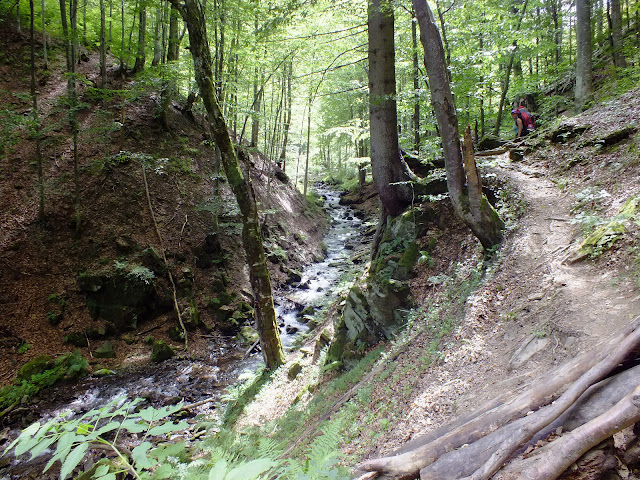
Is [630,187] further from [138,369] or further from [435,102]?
[138,369]

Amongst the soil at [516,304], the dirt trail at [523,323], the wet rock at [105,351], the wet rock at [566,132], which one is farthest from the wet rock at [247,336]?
the wet rock at [566,132]

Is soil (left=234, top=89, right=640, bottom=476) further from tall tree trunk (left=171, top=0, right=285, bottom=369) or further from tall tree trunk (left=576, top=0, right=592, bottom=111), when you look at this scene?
tall tree trunk (left=576, top=0, right=592, bottom=111)

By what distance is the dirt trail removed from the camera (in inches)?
114

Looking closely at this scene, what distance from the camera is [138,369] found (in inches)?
337

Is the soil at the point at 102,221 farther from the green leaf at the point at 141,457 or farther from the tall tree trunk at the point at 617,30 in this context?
the tall tree trunk at the point at 617,30

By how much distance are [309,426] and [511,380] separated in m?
3.31

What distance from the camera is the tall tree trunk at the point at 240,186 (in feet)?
20.3

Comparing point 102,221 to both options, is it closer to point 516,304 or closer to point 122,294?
point 122,294

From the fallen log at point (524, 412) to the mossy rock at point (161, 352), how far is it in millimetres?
8075

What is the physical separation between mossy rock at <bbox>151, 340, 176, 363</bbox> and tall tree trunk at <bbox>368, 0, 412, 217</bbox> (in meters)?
6.86

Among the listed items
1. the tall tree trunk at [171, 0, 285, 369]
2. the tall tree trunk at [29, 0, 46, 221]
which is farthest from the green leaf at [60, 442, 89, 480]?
the tall tree trunk at [29, 0, 46, 221]

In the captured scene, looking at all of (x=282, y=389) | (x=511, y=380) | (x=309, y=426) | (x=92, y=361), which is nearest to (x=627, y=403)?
(x=511, y=380)

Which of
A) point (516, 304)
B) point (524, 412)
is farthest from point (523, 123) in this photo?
point (524, 412)

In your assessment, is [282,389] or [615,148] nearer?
[615,148]
